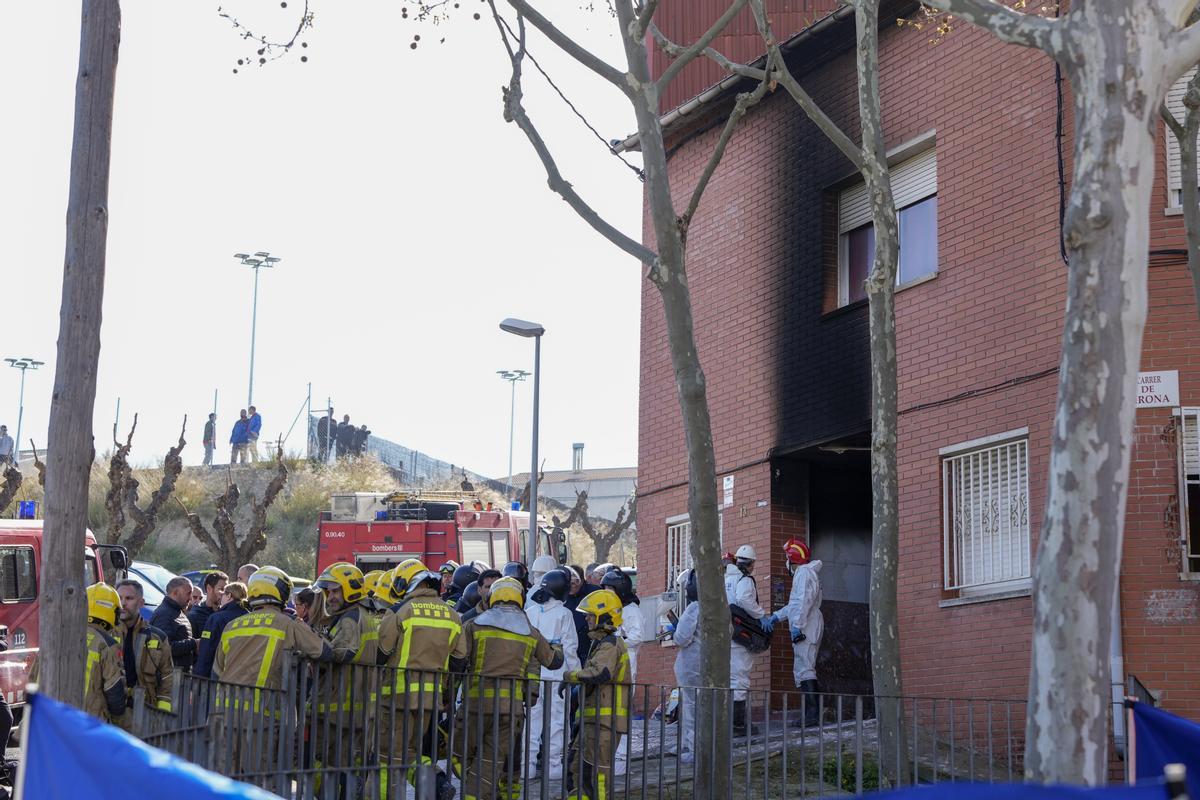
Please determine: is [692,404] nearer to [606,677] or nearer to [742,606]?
[606,677]

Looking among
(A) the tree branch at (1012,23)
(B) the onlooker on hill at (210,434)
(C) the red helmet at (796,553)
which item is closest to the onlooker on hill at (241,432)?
(B) the onlooker on hill at (210,434)

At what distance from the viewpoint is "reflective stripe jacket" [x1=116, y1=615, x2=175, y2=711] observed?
40.5ft

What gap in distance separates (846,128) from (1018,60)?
8.00 ft

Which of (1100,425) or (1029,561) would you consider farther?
(1029,561)

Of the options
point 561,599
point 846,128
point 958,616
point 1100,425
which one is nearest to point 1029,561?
point 958,616

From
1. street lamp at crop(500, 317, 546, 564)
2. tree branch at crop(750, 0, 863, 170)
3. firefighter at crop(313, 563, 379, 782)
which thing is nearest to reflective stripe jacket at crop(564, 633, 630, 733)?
firefighter at crop(313, 563, 379, 782)

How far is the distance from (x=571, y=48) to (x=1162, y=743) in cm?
694

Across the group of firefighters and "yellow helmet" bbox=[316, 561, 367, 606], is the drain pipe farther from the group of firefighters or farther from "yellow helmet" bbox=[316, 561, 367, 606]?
"yellow helmet" bbox=[316, 561, 367, 606]

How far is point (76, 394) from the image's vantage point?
28.6ft

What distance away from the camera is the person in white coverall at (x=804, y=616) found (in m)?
15.4

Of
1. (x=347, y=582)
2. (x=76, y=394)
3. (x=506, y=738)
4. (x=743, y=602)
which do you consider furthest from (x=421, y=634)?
(x=743, y=602)

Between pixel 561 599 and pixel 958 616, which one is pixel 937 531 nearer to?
pixel 958 616

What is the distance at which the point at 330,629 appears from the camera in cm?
1162

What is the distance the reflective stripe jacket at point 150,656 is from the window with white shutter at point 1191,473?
27.3 ft
